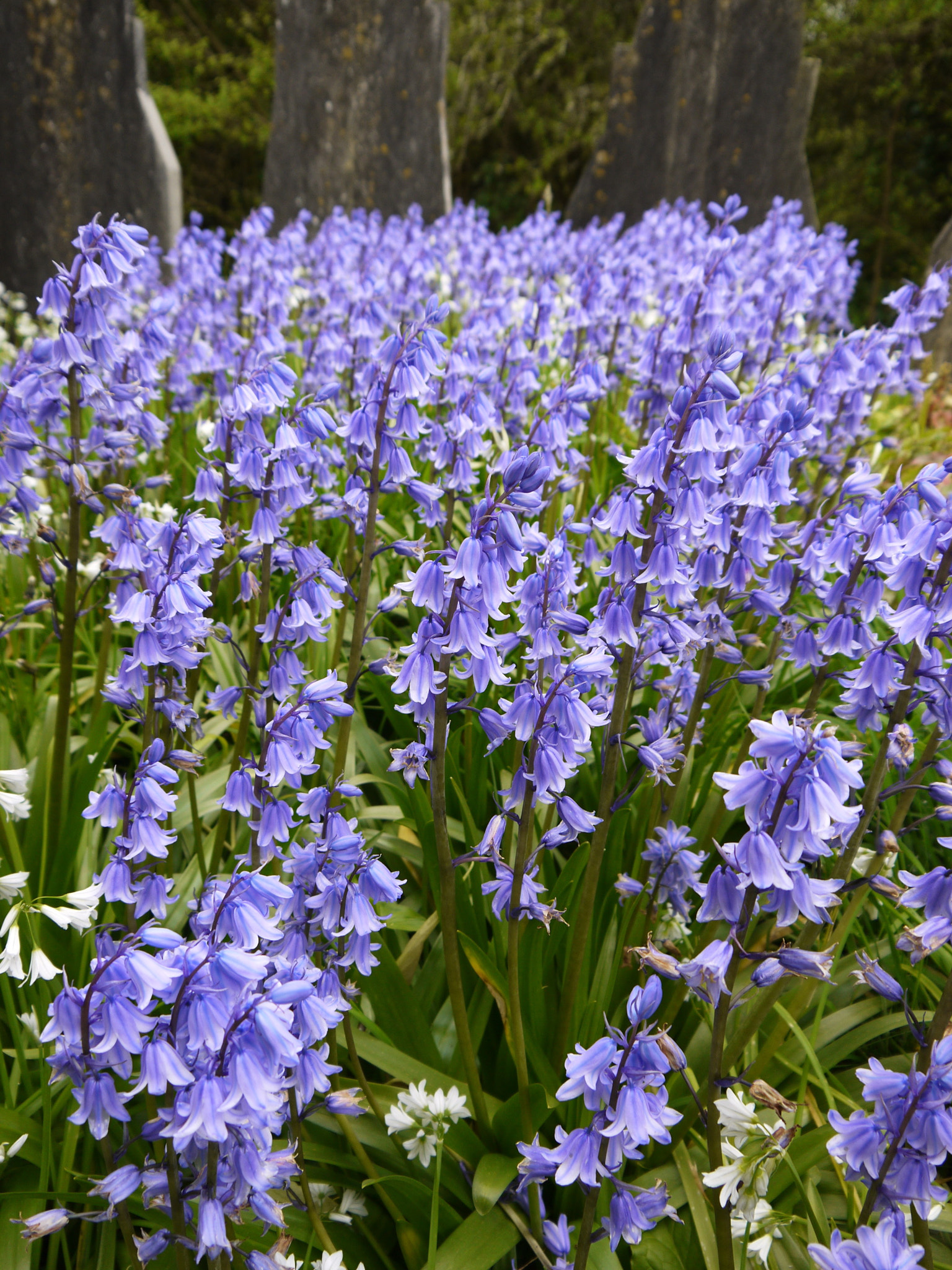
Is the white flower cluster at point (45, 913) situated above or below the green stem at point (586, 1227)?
above

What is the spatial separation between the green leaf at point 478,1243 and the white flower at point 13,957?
107 centimetres

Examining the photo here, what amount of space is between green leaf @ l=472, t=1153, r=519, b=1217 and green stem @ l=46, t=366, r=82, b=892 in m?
1.50

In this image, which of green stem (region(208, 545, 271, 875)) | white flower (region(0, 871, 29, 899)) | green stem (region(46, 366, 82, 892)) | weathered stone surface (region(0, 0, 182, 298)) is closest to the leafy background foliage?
weathered stone surface (region(0, 0, 182, 298))

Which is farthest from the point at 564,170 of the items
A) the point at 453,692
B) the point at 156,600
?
the point at 156,600

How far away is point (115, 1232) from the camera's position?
7.04 feet

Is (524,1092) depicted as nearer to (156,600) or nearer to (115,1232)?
(115,1232)

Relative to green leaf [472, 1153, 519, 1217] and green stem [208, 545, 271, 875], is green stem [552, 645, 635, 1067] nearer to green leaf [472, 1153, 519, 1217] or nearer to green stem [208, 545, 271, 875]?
green leaf [472, 1153, 519, 1217]

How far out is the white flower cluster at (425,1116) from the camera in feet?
6.61

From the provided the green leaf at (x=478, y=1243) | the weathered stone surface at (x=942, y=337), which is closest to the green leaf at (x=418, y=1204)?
the green leaf at (x=478, y=1243)

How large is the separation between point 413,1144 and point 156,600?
131 cm

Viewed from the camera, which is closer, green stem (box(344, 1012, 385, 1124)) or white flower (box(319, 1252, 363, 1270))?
white flower (box(319, 1252, 363, 1270))

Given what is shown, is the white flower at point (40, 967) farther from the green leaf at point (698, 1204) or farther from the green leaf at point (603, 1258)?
the green leaf at point (698, 1204)

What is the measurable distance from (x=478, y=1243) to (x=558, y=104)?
19.5 meters

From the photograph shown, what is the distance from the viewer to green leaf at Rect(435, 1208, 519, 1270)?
197 cm
